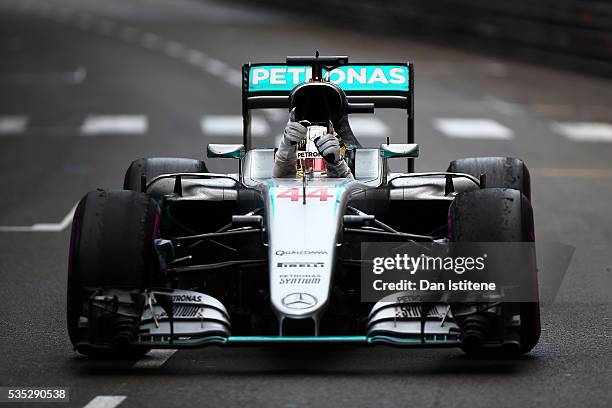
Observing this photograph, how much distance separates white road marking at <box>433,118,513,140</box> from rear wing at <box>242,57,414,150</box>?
1176 centimetres

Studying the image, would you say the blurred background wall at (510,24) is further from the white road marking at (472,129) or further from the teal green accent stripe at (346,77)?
the teal green accent stripe at (346,77)

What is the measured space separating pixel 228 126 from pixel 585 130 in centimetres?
569

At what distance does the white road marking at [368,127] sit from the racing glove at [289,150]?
1364 centimetres

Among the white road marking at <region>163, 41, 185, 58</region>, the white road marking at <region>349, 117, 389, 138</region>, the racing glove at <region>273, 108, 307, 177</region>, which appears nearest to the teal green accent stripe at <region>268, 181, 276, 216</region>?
the racing glove at <region>273, 108, 307, 177</region>

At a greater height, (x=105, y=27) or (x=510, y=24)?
(x=105, y=27)

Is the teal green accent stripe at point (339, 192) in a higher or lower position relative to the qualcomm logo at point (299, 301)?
higher

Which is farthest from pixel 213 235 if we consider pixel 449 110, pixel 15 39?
pixel 15 39

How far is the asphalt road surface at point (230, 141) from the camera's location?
10.1 meters

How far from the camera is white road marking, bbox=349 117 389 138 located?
25969mm

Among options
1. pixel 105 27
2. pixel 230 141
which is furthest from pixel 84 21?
pixel 230 141

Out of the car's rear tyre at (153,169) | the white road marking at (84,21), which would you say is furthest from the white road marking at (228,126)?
the white road marking at (84,21)

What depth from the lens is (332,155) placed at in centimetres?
1157

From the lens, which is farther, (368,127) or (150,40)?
(150,40)

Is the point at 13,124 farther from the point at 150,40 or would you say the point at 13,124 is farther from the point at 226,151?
the point at 226,151
